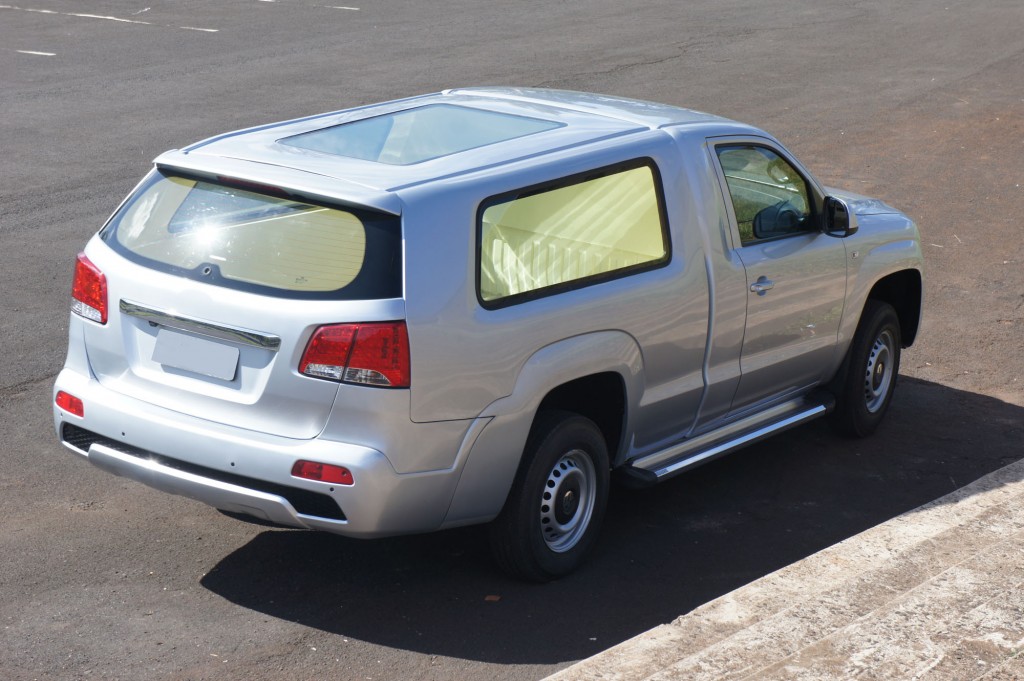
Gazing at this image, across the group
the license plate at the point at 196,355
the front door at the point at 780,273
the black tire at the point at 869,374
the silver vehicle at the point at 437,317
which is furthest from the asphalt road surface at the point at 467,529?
the license plate at the point at 196,355

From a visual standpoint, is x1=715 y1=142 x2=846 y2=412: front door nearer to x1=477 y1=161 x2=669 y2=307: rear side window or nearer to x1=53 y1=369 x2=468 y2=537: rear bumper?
x1=477 y1=161 x2=669 y2=307: rear side window

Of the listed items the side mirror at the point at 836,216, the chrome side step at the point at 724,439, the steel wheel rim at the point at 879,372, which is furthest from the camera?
the steel wheel rim at the point at 879,372

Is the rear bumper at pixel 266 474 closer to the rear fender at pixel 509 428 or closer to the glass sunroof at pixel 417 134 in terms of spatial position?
the rear fender at pixel 509 428

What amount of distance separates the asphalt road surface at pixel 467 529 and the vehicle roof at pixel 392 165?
5.50ft

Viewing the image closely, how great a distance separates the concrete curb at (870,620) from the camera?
180 inches

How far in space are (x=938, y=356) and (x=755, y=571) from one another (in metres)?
3.72

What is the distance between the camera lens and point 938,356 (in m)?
9.01

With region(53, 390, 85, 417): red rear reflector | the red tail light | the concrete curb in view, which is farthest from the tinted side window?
region(53, 390, 85, 417): red rear reflector

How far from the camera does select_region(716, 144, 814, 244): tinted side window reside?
21.2 feet

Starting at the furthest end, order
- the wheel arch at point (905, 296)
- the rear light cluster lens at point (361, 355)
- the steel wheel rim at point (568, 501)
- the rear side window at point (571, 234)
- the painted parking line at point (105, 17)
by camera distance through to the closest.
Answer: the painted parking line at point (105, 17), the wheel arch at point (905, 296), the steel wheel rim at point (568, 501), the rear side window at point (571, 234), the rear light cluster lens at point (361, 355)

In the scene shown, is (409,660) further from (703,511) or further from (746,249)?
(746,249)

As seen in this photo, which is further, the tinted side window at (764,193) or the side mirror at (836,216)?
the side mirror at (836,216)

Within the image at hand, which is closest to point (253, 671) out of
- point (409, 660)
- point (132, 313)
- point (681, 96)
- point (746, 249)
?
point (409, 660)

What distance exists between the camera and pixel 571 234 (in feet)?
18.4
